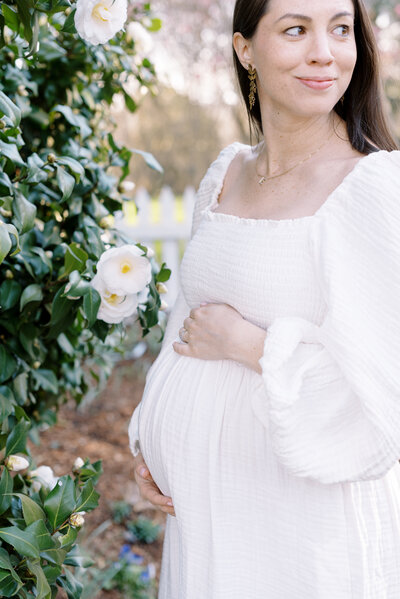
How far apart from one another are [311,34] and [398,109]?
6314mm

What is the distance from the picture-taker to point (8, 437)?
1567mm

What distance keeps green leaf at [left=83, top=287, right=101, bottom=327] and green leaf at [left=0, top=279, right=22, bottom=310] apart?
0.79ft

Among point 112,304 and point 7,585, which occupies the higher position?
point 112,304

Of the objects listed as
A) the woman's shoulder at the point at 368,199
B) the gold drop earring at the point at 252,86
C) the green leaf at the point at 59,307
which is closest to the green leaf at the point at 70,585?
the green leaf at the point at 59,307

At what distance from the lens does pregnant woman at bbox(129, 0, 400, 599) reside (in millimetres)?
1331

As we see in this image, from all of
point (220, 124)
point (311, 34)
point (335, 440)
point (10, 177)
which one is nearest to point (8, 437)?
point (10, 177)

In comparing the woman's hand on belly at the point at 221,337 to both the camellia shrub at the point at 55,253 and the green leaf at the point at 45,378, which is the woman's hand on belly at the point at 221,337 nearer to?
the camellia shrub at the point at 55,253

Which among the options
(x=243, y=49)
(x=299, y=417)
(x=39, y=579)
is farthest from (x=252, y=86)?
(x=39, y=579)

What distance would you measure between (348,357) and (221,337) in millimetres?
331

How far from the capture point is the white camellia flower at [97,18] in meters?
1.45

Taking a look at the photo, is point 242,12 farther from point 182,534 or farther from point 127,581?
point 127,581

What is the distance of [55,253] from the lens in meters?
1.79

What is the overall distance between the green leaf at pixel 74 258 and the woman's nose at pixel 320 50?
66 cm

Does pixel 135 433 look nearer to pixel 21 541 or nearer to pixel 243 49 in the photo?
pixel 21 541
